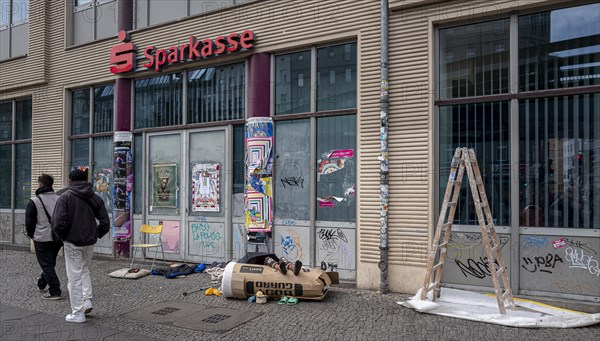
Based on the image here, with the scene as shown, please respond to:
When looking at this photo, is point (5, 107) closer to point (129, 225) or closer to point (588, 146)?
point (129, 225)

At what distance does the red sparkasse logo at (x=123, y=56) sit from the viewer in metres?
10.2

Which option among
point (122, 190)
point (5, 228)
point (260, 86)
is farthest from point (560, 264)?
point (5, 228)

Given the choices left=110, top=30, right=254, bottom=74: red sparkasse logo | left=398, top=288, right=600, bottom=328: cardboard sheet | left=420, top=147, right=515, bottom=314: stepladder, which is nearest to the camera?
left=398, top=288, right=600, bottom=328: cardboard sheet

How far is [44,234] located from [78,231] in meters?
1.57

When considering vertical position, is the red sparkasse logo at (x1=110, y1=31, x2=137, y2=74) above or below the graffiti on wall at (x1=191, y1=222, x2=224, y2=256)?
above

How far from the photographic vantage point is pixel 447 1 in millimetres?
7098

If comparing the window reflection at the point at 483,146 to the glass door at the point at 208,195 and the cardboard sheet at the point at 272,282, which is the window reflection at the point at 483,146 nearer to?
the cardboard sheet at the point at 272,282

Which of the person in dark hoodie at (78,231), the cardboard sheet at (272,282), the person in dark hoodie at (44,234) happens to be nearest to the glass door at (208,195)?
the cardboard sheet at (272,282)

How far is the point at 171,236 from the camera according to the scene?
9.91 meters

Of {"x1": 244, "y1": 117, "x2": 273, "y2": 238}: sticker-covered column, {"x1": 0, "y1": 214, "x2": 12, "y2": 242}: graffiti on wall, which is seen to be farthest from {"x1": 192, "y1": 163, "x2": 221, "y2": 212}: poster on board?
{"x1": 0, "y1": 214, "x2": 12, "y2": 242}: graffiti on wall

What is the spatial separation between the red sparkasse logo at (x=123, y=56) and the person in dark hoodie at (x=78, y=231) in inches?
171

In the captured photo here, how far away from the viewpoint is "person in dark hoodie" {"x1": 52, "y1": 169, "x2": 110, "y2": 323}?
6129mm

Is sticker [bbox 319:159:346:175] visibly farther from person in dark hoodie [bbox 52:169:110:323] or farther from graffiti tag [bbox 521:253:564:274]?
person in dark hoodie [bbox 52:169:110:323]

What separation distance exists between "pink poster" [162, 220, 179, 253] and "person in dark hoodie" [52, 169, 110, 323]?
3.34 m
